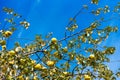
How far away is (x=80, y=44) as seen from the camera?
347 inches

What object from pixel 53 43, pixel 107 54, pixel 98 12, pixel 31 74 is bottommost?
pixel 31 74

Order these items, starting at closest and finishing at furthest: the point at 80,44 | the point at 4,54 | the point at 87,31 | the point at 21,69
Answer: the point at 21,69, the point at 4,54, the point at 87,31, the point at 80,44

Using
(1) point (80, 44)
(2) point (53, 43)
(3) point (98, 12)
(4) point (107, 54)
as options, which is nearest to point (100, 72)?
(4) point (107, 54)

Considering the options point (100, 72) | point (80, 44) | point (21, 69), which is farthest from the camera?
point (80, 44)

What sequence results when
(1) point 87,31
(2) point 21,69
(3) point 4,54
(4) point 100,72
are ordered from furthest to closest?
(4) point 100,72 → (1) point 87,31 → (3) point 4,54 → (2) point 21,69

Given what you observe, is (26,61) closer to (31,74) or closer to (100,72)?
(31,74)

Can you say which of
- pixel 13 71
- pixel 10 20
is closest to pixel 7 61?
pixel 13 71

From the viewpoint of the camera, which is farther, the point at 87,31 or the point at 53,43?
the point at 87,31

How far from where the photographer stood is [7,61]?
17.9 ft

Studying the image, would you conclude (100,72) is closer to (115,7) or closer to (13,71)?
(115,7)

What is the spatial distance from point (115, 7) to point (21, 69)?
174 inches

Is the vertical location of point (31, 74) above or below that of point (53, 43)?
below

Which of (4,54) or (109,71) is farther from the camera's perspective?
(109,71)

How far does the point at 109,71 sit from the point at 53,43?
3.38 meters
